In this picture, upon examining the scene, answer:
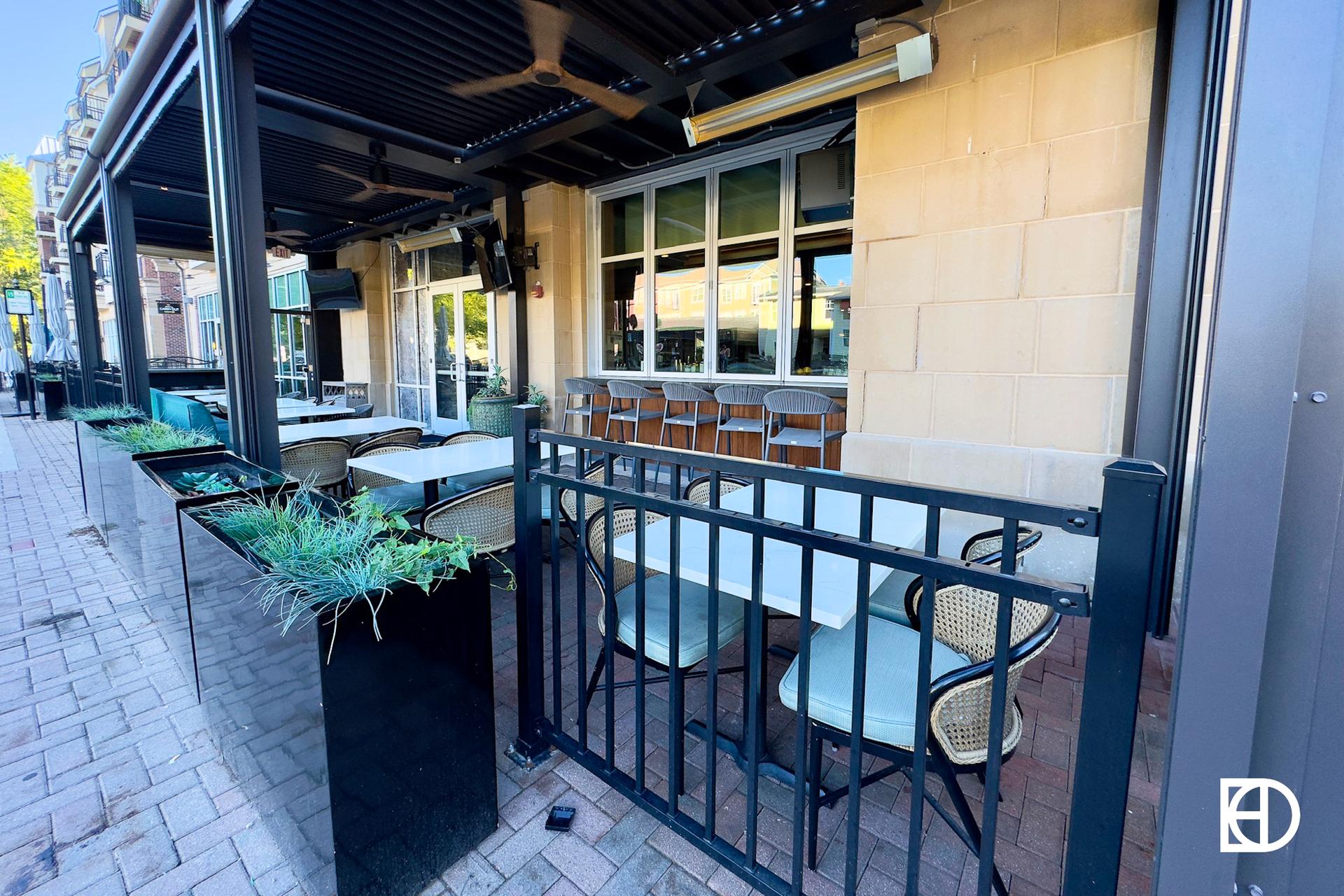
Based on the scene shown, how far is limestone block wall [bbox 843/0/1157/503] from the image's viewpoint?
2.67m

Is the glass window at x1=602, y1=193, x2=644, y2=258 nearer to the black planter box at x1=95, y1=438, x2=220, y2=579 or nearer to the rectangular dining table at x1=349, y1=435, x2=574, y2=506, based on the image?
the rectangular dining table at x1=349, y1=435, x2=574, y2=506

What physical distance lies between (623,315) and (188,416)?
12.5ft

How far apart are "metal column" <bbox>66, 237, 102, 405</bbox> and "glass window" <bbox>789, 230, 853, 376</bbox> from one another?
357 inches

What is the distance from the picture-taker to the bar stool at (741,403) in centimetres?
456

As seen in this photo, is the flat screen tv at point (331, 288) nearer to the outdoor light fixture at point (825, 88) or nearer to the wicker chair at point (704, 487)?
the outdoor light fixture at point (825, 88)

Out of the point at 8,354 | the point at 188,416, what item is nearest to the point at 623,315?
the point at 188,416

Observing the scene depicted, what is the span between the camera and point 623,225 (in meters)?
6.22

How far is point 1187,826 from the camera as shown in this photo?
70cm

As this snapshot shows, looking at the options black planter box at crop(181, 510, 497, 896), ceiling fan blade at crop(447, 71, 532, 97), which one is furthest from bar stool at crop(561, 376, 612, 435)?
black planter box at crop(181, 510, 497, 896)

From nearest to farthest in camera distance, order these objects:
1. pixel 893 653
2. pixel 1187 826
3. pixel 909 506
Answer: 1. pixel 1187 826
2. pixel 893 653
3. pixel 909 506

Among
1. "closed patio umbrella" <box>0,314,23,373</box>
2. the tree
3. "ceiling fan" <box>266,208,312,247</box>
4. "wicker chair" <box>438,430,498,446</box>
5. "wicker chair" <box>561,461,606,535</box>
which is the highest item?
the tree

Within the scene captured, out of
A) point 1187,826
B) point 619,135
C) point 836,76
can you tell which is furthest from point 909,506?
point 619,135

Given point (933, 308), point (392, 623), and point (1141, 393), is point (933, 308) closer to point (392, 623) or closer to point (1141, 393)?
point (1141, 393)

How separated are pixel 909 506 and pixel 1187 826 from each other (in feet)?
5.40
